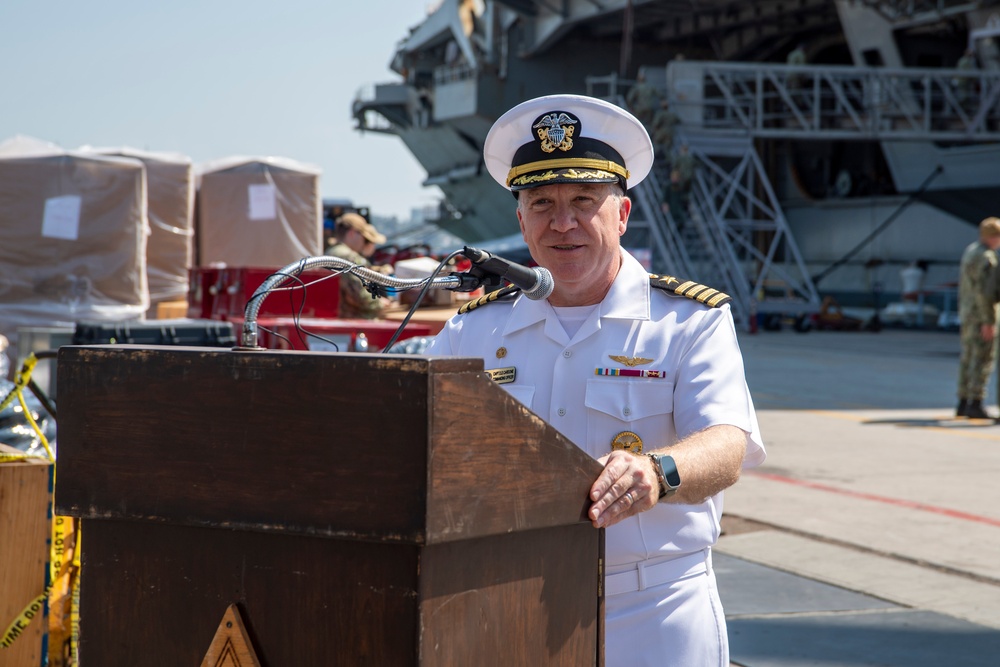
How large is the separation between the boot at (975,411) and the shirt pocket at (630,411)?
10.4m

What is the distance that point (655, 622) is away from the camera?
234 cm

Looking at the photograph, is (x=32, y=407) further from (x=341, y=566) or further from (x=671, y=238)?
(x=671, y=238)

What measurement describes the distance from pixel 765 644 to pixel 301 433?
352 centimetres

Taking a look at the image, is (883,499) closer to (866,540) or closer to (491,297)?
(866,540)

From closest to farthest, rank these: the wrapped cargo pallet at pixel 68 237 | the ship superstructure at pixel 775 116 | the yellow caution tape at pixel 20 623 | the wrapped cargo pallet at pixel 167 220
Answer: the yellow caution tape at pixel 20 623 < the wrapped cargo pallet at pixel 68 237 < the wrapped cargo pallet at pixel 167 220 < the ship superstructure at pixel 775 116

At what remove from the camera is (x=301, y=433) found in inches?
65.1

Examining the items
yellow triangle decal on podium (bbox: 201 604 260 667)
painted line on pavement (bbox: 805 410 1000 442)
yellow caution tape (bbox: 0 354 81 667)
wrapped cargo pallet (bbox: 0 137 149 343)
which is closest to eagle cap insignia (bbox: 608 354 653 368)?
yellow triangle decal on podium (bbox: 201 604 260 667)

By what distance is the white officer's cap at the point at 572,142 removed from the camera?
250cm

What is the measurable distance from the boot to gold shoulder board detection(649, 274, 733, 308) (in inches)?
400

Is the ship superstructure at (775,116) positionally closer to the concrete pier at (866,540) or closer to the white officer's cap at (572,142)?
the concrete pier at (866,540)

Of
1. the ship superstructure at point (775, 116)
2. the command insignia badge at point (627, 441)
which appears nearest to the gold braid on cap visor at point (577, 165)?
the command insignia badge at point (627, 441)

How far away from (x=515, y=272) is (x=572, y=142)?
52cm

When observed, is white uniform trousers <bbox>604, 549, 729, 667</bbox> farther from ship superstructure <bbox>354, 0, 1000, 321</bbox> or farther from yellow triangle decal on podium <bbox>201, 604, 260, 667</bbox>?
ship superstructure <bbox>354, 0, 1000, 321</bbox>

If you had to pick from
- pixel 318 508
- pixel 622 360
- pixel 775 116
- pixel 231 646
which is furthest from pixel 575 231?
pixel 775 116
